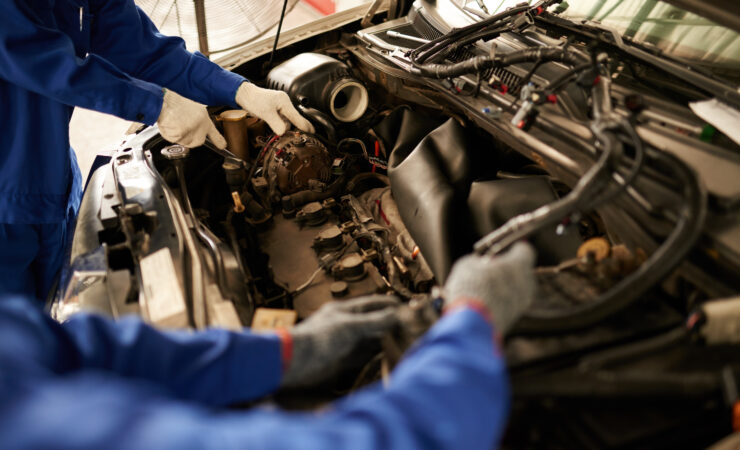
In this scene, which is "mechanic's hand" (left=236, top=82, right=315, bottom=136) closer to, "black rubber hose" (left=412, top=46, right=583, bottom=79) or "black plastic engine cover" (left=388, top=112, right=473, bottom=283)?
"black plastic engine cover" (left=388, top=112, right=473, bottom=283)

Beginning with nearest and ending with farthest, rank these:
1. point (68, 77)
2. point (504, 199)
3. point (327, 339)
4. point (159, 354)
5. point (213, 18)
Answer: point (159, 354) < point (327, 339) < point (504, 199) < point (68, 77) < point (213, 18)

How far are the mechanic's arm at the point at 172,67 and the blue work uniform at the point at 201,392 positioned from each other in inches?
46.6

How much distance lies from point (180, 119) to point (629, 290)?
1463 millimetres

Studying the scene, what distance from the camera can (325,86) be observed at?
1.84 meters

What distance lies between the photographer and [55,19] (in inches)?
62.3

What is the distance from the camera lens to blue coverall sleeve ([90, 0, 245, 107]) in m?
1.77

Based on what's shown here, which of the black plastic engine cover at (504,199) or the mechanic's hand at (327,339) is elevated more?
the black plastic engine cover at (504,199)

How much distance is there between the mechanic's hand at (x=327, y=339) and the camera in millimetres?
817

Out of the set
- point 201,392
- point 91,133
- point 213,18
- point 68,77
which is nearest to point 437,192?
point 201,392

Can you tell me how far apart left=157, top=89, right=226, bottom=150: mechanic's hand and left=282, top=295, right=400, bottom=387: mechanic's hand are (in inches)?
41.8

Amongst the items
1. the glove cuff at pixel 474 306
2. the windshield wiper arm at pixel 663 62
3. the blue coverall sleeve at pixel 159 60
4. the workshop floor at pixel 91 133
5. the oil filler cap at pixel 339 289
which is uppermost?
the windshield wiper arm at pixel 663 62

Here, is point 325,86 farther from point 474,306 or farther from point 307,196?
point 474,306

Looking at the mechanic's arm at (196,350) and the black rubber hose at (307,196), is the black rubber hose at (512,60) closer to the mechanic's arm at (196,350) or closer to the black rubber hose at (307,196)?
the black rubber hose at (307,196)

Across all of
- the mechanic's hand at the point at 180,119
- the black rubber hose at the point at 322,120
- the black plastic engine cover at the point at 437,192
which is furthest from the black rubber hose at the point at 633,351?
the mechanic's hand at the point at 180,119
